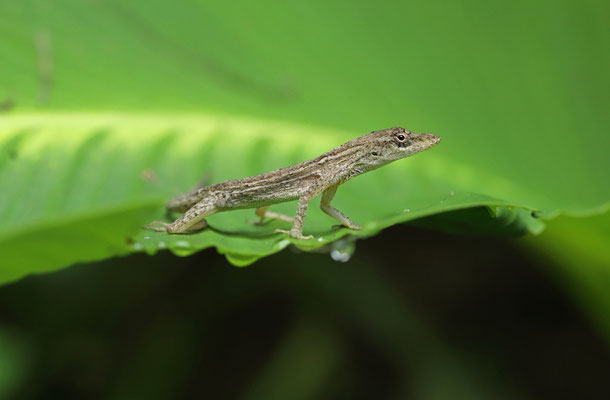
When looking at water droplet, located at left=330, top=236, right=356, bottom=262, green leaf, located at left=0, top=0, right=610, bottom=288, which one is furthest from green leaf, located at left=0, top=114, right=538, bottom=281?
water droplet, located at left=330, top=236, right=356, bottom=262

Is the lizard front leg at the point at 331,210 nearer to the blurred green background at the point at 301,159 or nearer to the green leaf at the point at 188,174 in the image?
the green leaf at the point at 188,174

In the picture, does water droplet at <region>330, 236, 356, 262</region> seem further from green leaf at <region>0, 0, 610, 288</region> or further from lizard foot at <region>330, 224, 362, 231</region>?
green leaf at <region>0, 0, 610, 288</region>

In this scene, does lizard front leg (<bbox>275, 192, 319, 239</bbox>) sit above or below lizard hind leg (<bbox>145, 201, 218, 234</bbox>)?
below

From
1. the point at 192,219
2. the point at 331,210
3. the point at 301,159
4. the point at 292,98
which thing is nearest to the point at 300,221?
the point at 331,210

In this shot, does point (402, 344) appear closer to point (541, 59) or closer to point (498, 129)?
point (498, 129)

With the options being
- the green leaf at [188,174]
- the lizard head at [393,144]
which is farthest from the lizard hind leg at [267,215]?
the lizard head at [393,144]

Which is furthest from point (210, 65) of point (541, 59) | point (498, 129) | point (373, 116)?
point (541, 59)

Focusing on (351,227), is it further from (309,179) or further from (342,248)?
(309,179)
